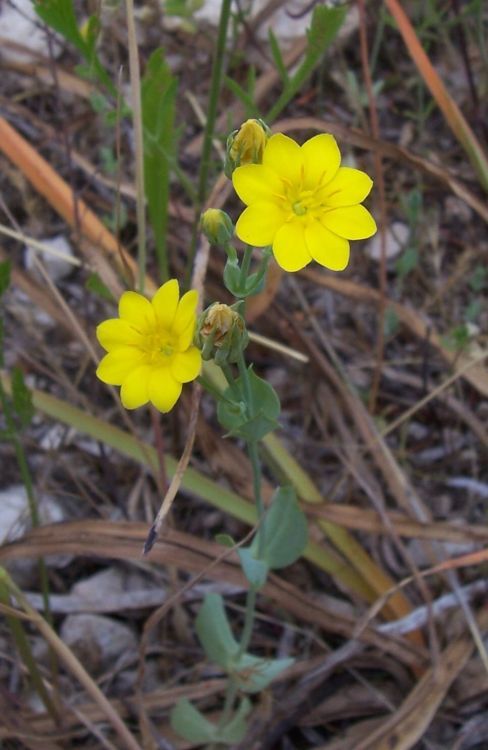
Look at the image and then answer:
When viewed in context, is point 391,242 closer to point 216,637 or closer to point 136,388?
point 216,637

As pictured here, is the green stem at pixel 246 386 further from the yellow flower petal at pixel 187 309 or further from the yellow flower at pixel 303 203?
the yellow flower at pixel 303 203

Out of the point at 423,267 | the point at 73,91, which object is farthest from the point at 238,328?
the point at 73,91

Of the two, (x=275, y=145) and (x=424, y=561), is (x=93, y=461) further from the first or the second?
(x=275, y=145)

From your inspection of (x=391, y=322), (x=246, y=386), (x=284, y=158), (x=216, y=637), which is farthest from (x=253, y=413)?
(x=391, y=322)

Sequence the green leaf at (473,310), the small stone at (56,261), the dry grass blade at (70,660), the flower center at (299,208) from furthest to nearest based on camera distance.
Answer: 1. the small stone at (56,261)
2. the green leaf at (473,310)
3. the dry grass blade at (70,660)
4. the flower center at (299,208)

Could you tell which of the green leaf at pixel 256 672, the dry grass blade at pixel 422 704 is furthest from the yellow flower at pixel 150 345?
the dry grass blade at pixel 422 704

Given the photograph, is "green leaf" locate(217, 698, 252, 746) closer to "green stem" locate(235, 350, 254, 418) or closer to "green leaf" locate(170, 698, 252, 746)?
"green leaf" locate(170, 698, 252, 746)
